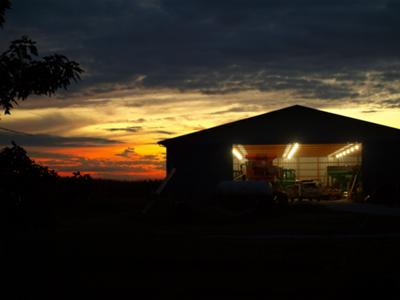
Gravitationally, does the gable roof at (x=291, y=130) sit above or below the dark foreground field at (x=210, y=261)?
above

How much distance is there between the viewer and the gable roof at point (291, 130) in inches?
1251

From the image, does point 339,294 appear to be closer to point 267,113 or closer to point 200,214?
point 200,214

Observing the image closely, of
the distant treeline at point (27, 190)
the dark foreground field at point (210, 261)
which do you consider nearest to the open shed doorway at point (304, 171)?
the dark foreground field at point (210, 261)

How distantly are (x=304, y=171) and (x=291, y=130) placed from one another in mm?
17054

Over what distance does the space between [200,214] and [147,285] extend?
12.7 metres

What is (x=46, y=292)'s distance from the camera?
9.82m

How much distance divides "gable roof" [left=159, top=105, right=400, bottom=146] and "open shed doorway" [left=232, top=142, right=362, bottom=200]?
1.56 m

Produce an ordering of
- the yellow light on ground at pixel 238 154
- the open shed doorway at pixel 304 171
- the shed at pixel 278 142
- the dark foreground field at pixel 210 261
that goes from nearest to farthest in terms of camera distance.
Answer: the dark foreground field at pixel 210 261 → the shed at pixel 278 142 → the open shed doorway at pixel 304 171 → the yellow light on ground at pixel 238 154

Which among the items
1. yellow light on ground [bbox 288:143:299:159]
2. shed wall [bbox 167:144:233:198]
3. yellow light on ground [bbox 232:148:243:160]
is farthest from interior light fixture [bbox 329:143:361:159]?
shed wall [bbox 167:144:233:198]

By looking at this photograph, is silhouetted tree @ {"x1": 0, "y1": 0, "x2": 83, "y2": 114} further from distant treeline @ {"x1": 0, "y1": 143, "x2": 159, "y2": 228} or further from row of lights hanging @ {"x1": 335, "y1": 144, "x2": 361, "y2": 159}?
row of lights hanging @ {"x1": 335, "y1": 144, "x2": 361, "y2": 159}

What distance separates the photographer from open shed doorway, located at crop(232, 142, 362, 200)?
35.6 meters

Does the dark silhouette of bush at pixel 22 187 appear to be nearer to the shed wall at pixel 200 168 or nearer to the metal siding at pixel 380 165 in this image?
the shed wall at pixel 200 168

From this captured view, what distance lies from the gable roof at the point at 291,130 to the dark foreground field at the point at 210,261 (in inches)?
503

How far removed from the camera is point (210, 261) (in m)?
12.2
